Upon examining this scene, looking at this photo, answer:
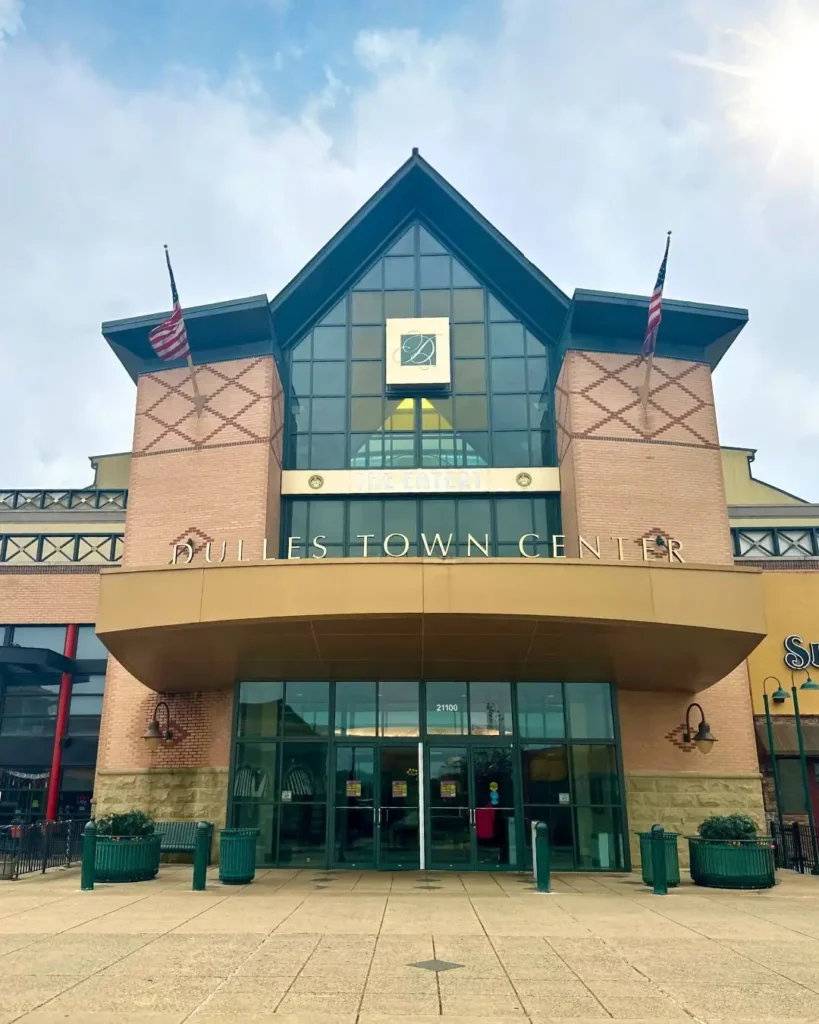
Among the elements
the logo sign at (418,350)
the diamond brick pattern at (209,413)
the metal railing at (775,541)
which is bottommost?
the metal railing at (775,541)

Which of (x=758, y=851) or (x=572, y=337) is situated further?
(x=572, y=337)

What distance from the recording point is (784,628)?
22344 mm

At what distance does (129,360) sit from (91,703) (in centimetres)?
985

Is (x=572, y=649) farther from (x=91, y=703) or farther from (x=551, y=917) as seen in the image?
(x=91, y=703)

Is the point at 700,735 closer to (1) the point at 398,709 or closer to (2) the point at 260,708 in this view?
(1) the point at 398,709

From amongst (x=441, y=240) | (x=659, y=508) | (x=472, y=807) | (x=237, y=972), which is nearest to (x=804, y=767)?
(x=659, y=508)

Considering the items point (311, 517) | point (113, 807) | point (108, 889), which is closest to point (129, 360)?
point (311, 517)

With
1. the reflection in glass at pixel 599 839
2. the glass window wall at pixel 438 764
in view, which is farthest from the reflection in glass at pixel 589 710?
the reflection in glass at pixel 599 839

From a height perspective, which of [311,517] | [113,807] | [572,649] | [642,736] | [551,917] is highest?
[311,517]

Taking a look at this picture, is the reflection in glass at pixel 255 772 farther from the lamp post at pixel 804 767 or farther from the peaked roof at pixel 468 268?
the lamp post at pixel 804 767

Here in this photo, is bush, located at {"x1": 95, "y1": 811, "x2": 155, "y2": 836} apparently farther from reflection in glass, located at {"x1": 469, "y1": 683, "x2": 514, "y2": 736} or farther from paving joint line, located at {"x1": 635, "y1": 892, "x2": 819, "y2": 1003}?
paving joint line, located at {"x1": 635, "y1": 892, "x2": 819, "y2": 1003}

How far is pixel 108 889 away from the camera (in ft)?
49.1

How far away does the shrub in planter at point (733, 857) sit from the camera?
1528 centimetres

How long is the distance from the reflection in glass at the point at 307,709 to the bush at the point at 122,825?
3923 mm
